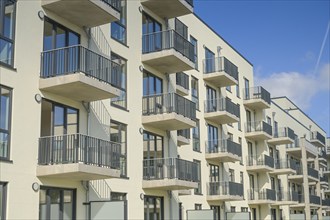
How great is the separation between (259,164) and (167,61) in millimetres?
20398

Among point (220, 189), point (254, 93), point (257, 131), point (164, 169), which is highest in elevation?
point (254, 93)

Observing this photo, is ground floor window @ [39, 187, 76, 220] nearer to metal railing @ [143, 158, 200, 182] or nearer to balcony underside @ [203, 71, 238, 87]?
metal railing @ [143, 158, 200, 182]

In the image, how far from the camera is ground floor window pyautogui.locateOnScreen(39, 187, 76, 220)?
661 inches

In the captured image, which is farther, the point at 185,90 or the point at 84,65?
the point at 185,90

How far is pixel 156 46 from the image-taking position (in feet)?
79.4

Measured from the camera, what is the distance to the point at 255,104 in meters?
42.6

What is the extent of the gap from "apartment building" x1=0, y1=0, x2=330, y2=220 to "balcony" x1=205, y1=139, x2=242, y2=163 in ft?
0.29

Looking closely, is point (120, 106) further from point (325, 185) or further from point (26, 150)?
point (325, 185)

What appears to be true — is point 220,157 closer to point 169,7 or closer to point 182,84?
point 182,84

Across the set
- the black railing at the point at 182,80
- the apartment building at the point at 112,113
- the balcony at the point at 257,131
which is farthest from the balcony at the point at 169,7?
the balcony at the point at 257,131

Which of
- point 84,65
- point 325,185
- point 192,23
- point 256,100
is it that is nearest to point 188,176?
point 84,65

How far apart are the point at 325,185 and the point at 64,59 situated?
55.9m

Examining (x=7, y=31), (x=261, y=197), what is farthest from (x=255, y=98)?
(x=7, y=31)

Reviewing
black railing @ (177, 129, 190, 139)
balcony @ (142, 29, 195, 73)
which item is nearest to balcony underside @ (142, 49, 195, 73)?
balcony @ (142, 29, 195, 73)
